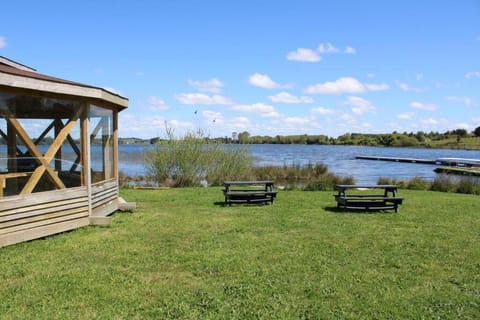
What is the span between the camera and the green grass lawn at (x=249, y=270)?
392 centimetres

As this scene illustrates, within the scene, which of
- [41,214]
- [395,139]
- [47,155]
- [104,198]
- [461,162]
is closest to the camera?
[41,214]

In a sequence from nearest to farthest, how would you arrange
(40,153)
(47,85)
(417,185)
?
(47,85) → (40,153) → (417,185)

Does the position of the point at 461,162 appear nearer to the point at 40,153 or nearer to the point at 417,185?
the point at 417,185

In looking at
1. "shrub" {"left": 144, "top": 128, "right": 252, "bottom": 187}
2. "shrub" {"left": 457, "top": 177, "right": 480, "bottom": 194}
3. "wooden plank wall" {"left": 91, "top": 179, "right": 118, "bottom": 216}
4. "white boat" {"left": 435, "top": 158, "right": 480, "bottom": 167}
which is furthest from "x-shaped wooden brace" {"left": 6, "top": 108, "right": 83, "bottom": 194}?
"white boat" {"left": 435, "top": 158, "right": 480, "bottom": 167}

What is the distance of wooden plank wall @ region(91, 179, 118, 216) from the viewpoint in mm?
8039

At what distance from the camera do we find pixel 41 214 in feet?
22.2

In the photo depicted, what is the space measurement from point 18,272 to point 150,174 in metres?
13.9

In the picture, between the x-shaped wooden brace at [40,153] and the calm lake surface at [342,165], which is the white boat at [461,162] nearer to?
the calm lake surface at [342,165]

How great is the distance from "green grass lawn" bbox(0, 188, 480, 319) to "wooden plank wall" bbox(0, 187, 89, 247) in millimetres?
223

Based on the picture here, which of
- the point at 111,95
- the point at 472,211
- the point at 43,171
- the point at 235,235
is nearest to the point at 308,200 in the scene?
the point at 472,211

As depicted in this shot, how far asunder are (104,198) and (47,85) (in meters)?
2.88

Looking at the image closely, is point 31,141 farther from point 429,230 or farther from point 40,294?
point 429,230

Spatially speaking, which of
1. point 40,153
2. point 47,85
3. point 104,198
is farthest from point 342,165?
point 47,85

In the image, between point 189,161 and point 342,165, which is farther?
point 342,165
